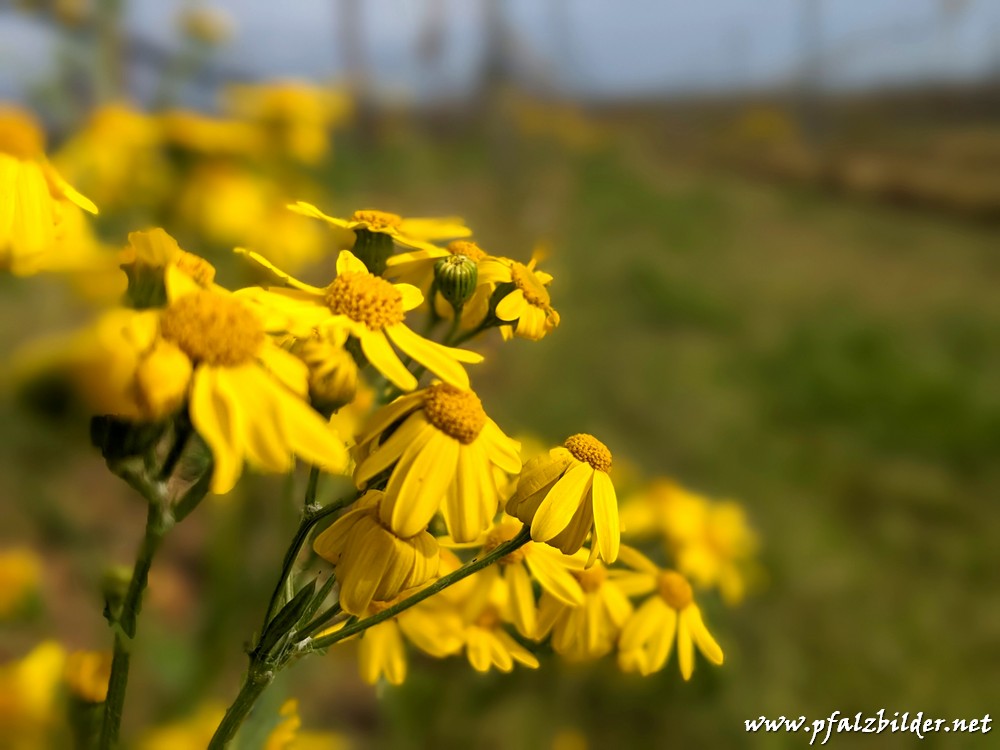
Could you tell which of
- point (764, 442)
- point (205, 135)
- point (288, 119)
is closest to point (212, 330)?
point (205, 135)

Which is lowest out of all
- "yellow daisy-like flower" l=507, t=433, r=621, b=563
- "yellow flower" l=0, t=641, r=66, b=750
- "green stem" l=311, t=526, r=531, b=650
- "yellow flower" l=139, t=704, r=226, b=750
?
"yellow flower" l=139, t=704, r=226, b=750

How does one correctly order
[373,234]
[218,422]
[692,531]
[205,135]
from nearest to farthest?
1. [218,422]
2. [373,234]
3. [692,531]
4. [205,135]

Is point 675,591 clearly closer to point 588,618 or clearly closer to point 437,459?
point 588,618

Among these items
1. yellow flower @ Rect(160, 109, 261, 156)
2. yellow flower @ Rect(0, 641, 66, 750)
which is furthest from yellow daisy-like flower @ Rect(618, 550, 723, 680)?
yellow flower @ Rect(160, 109, 261, 156)

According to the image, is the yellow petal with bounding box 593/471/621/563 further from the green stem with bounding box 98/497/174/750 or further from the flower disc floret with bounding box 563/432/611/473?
the green stem with bounding box 98/497/174/750

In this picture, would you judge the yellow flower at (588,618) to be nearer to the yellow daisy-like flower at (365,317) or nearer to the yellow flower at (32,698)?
the yellow daisy-like flower at (365,317)
